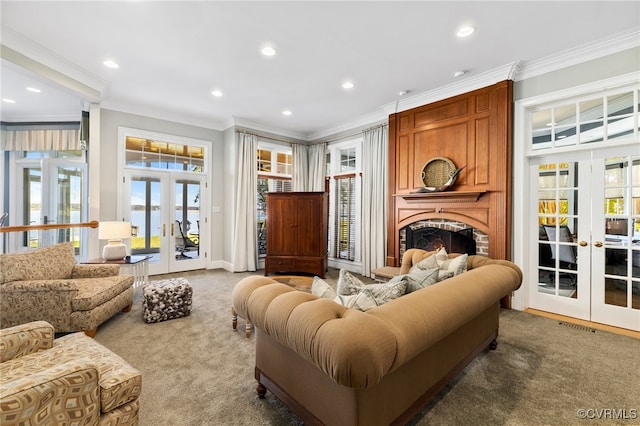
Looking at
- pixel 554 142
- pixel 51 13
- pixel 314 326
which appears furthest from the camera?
pixel 554 142

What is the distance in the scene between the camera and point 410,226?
14.5 feet

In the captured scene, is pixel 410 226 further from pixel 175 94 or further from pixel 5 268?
pixel 5 268

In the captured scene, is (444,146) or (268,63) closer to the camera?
(268,63)

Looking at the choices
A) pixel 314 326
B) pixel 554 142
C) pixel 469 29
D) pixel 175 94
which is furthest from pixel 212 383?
pixel 554 142

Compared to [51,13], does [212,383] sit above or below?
below

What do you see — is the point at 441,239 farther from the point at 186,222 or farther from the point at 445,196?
the point at 186,222

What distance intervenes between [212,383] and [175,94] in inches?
156

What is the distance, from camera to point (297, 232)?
524cm

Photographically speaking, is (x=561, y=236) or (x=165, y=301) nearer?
(x=165, y=301)

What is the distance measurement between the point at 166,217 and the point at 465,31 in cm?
513

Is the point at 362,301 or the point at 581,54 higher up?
the point at 581,54

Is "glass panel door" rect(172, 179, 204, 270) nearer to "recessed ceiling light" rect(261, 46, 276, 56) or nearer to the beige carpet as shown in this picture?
the beige carpet

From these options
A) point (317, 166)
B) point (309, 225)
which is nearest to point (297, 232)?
point (309, 225)

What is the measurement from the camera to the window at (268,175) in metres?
6.03
